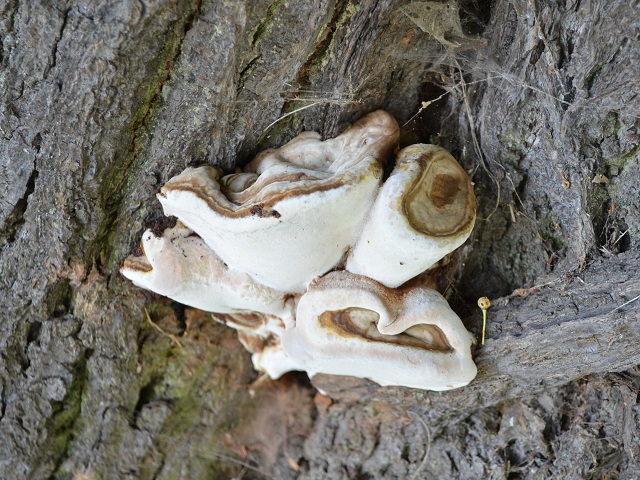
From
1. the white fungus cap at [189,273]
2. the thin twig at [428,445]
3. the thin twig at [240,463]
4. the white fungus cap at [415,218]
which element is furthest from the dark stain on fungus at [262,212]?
the thin twig at [240,463]

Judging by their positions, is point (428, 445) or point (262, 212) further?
point (428, 445)

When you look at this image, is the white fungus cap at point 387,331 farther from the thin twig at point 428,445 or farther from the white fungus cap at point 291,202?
the thin twig at point 428,445

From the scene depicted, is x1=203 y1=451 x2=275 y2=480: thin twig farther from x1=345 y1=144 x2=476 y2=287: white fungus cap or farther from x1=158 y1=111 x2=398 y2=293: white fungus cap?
x1=345 y1=144 x2=476 y2=287: white fungus cap

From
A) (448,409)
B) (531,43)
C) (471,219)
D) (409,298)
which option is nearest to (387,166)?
(471,219)

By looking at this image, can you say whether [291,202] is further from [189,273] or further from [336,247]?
[189,273]


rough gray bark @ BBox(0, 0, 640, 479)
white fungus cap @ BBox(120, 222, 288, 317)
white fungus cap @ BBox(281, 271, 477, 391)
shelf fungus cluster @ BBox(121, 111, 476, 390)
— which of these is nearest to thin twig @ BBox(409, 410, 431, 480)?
rough gray bark @ BBox(0, 0, 640, 479)

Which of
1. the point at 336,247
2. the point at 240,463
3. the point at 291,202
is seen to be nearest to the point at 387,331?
the point at 336,247

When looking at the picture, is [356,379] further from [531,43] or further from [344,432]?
[531,43]
